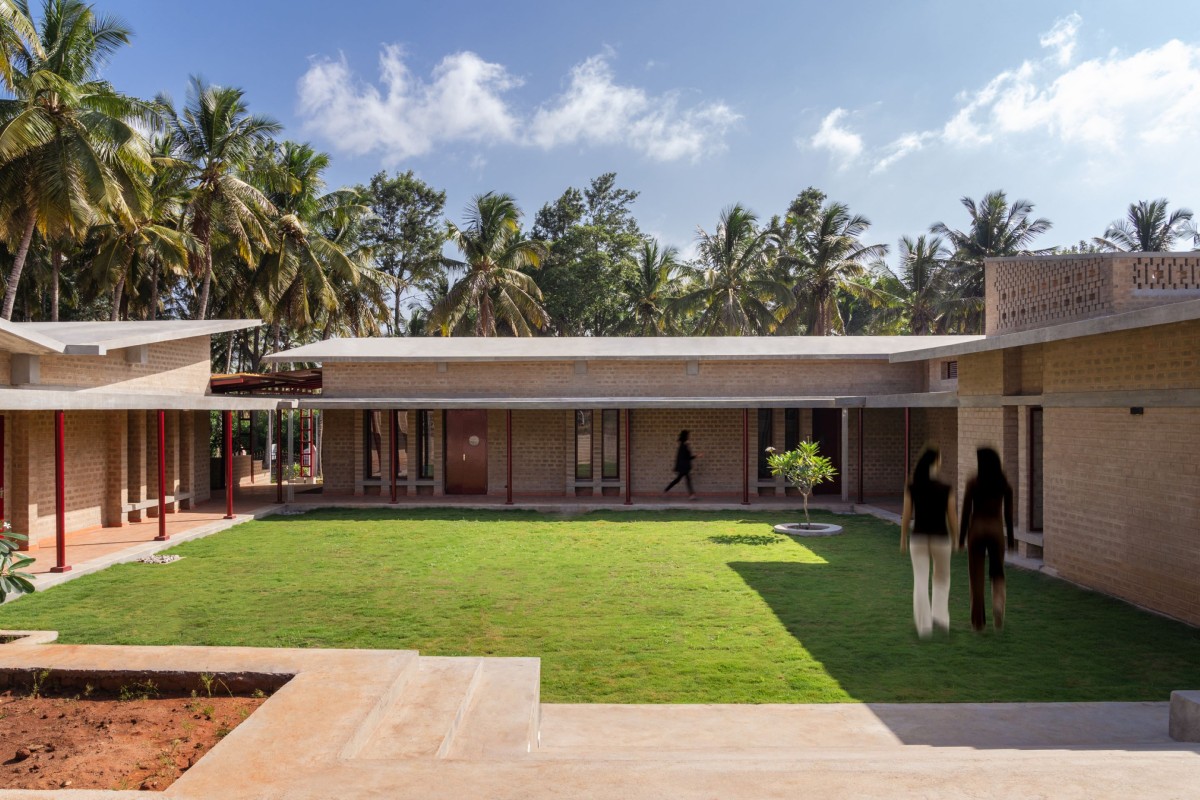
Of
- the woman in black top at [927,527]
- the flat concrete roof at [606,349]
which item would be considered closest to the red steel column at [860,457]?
the flat concrete roof at [606,349]

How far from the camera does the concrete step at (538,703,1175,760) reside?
518 centimetres

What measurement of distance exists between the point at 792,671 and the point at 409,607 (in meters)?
4.38

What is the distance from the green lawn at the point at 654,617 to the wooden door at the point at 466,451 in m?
5.80

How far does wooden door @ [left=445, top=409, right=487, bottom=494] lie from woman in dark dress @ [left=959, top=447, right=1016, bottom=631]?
1486cm

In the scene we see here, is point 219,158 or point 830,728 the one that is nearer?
point 830,728

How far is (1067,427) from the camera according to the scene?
10211 millimetres

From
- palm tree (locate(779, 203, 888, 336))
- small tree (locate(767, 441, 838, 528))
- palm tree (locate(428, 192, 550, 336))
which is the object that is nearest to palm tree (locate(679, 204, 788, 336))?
palm tree (locate(779, 203, 888, 336))

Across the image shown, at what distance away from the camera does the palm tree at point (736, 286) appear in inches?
1302

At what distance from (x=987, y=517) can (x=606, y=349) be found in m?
15.0

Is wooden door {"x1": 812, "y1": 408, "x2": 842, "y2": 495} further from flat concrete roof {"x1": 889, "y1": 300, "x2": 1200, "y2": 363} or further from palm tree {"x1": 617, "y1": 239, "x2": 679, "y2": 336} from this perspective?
palm tree {"x1": 617, "y1": 239, "x2": 679, "y2": 336}

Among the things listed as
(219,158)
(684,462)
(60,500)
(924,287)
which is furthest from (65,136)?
(924,287)

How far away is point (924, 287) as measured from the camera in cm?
3803

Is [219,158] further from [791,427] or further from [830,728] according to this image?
[830,728]

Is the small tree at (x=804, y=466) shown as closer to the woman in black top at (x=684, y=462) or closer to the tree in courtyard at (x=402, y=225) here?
the woman in black top at (x=684, y=462)
